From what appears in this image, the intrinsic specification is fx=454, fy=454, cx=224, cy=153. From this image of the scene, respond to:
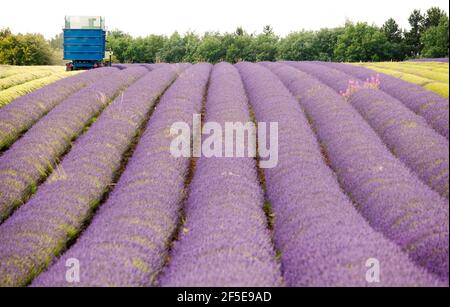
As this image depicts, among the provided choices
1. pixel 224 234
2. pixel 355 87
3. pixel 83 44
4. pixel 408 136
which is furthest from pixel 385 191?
pixel 83 44

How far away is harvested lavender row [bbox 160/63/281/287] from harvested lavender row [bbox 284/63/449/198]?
2139 mm

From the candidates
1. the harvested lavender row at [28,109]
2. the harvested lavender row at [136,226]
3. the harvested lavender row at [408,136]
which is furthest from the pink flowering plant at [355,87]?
the harvested lavender row at [28,109]

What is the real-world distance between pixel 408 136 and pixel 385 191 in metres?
2.67

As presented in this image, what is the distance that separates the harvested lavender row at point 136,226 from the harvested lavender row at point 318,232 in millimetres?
1379

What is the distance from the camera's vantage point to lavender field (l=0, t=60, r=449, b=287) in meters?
4.12

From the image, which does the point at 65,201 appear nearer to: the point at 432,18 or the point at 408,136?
the point at 408,136

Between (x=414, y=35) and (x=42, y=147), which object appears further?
(x=414, y=35)

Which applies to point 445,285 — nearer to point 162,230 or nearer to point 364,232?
point 364,232

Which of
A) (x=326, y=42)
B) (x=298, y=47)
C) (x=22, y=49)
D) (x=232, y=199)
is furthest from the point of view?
(x=326, y=42)

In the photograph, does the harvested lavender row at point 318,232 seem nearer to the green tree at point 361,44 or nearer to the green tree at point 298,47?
→ the green tree at point 361,44

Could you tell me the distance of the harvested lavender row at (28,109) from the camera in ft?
34.4

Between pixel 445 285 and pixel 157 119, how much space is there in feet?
→ 27.4

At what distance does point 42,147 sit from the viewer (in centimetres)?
902

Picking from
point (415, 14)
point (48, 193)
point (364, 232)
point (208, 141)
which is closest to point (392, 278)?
point (364, 232)
